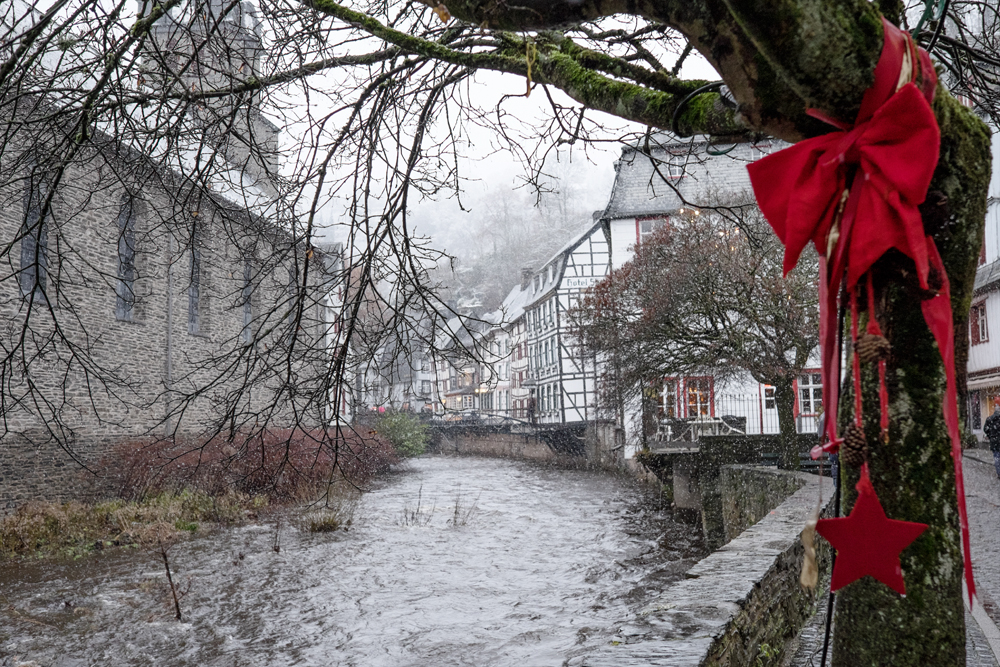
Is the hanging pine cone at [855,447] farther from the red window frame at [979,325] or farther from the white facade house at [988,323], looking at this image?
the red window frame at [979,325]

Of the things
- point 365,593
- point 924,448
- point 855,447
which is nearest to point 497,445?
point 365,593

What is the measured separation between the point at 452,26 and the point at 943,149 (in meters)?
3.29

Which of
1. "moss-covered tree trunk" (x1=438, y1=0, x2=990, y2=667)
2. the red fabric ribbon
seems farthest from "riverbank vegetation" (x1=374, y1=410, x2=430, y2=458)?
the red fabric ribbon

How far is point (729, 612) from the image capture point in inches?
131

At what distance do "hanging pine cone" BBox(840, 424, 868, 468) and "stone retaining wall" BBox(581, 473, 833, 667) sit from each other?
145 centimetres

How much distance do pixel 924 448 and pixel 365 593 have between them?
9329mm

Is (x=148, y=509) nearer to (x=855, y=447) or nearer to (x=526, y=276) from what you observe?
(x=855, y=447)

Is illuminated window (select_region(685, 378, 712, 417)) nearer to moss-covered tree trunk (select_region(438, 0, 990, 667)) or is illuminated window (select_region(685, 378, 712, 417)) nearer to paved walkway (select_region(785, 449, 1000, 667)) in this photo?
paved walkway (select_region(785, 449, 1000, 667))

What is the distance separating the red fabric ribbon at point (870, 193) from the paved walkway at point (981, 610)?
0.76 m

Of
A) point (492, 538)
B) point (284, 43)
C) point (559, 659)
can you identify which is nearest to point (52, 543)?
point (492, 538)

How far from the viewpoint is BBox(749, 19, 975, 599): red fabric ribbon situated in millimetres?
1598

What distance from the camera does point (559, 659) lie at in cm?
716

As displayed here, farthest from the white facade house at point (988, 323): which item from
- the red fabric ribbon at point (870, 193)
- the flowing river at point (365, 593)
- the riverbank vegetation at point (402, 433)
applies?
the red fabric ribbon at point (870, 193)

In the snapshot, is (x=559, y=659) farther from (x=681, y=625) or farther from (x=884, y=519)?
(x=884, y=519)
